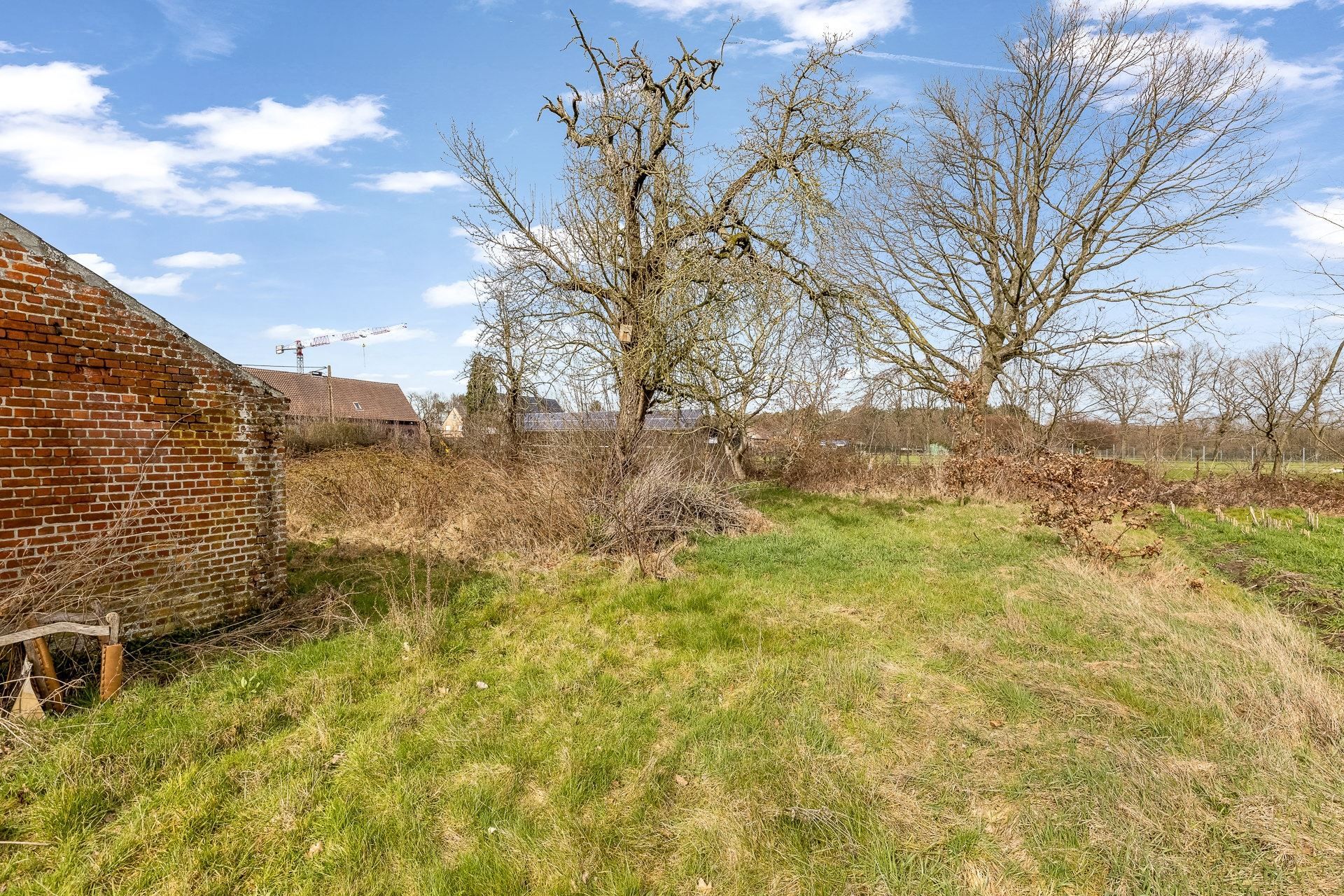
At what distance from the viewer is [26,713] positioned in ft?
A: 13.0

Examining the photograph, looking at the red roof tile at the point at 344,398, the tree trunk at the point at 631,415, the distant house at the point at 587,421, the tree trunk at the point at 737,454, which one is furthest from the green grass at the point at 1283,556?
the red roof tile at the point at 344,398

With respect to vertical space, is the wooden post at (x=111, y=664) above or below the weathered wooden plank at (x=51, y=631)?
below

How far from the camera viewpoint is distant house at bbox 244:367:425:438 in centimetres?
3959

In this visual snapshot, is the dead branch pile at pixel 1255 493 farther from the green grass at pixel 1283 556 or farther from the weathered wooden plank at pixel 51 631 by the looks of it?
the weathered wooden plank at pixel 51 631

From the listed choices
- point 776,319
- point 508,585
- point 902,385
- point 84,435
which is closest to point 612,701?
point 508,585

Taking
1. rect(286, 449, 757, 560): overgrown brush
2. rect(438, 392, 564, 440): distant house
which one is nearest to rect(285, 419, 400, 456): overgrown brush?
rect(438, 392, 564, 440): distant house

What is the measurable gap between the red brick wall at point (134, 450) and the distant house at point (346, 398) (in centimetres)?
3199

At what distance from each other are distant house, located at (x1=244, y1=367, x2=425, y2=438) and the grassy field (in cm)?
3425

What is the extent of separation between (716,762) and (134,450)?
562cm

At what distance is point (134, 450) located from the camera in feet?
17.3

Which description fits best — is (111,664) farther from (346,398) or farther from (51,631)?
(346,398)

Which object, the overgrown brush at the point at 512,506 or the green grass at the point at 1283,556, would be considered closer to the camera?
the green grass at the point at 1283,556

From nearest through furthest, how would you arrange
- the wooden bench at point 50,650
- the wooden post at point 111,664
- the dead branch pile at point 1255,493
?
the wooden bench at point 50,650
the wooden post at point 111,664
the dead branch pile at point 1255,493

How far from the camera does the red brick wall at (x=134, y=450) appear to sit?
466cm
